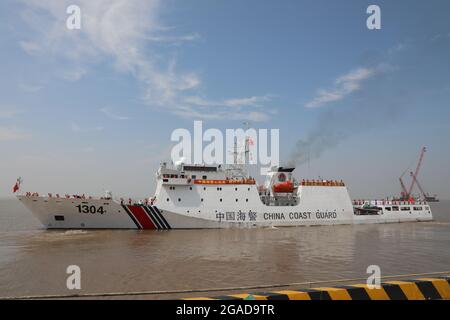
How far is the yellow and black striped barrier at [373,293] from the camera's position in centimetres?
506

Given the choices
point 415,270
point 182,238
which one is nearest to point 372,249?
point 415,270

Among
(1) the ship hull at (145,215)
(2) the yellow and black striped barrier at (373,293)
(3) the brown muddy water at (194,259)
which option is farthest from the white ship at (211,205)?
(2) the yellow and black striped barrier at (373,293)

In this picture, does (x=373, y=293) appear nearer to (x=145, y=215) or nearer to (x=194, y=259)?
(x=194, y=259)

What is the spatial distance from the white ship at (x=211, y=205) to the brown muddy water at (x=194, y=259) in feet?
5.04

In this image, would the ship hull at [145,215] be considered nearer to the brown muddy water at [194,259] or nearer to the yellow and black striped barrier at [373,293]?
the brown muddy water at [194,259]

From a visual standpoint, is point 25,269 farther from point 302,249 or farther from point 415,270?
point 415,270

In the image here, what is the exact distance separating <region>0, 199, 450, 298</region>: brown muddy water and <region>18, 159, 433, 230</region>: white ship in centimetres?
154

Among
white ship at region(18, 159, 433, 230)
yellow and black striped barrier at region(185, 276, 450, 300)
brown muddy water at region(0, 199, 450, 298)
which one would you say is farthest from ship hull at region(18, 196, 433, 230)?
yellow and black striped barrier at region(185, 276, 450, 300)

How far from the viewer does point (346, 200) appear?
29359 mm

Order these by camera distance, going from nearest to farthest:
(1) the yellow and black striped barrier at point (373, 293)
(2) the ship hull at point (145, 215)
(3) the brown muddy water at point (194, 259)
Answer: (1) the yellow and black striped barrier at point (373, 293)
(3) the brown muddy water at point (194, 259)
(2) the ship hull at point (145, 215)

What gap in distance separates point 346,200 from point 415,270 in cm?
1801

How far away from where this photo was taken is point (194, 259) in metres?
13.4

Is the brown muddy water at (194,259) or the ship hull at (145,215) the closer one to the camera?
the brown muddy water at (194,259)

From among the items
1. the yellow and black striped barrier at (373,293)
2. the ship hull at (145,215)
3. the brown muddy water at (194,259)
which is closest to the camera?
the yellow and black striped barrier at (373,293)
